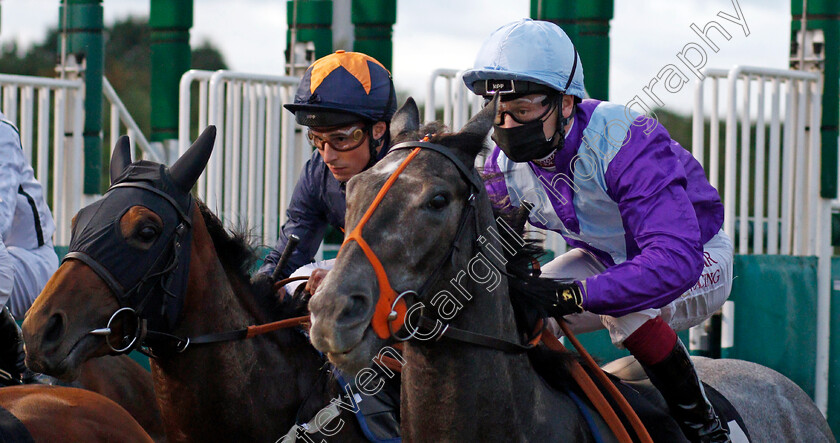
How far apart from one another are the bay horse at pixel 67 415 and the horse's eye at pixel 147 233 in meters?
0.54

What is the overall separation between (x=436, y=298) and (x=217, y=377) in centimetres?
98

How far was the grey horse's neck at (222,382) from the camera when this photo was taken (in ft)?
10.4

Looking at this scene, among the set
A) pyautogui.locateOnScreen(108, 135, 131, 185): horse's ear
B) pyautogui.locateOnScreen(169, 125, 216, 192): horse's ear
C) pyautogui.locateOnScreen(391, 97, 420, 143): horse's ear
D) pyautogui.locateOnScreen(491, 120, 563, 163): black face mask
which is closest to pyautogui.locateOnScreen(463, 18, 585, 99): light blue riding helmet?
pyautogui.locateOnScreen(491, 120, 563, 163): black face mask

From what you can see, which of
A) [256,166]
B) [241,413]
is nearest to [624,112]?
[241,413]

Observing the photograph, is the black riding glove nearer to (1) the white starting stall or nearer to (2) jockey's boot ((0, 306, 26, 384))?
(2) jockey's boot ((0, 306, 26, 384))

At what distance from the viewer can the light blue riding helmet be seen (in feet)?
9.80

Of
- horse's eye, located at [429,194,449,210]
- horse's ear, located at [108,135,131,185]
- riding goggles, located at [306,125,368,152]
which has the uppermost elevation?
riding goggles, located at [306,125,368,152]

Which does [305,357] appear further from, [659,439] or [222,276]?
[659,439]

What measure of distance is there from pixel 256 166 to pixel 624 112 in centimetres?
304

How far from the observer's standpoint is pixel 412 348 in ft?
8.49

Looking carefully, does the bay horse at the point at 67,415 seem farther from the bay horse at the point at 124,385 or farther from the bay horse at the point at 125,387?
the bay horse at the point at 125,387

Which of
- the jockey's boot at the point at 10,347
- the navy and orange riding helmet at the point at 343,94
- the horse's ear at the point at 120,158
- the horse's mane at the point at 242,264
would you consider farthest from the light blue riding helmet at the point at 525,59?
the jockey's boot at the point at 10,347

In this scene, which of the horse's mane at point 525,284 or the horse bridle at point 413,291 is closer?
the horse bridle at point 413,291

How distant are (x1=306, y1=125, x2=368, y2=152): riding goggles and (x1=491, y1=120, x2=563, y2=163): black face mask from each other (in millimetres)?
799
